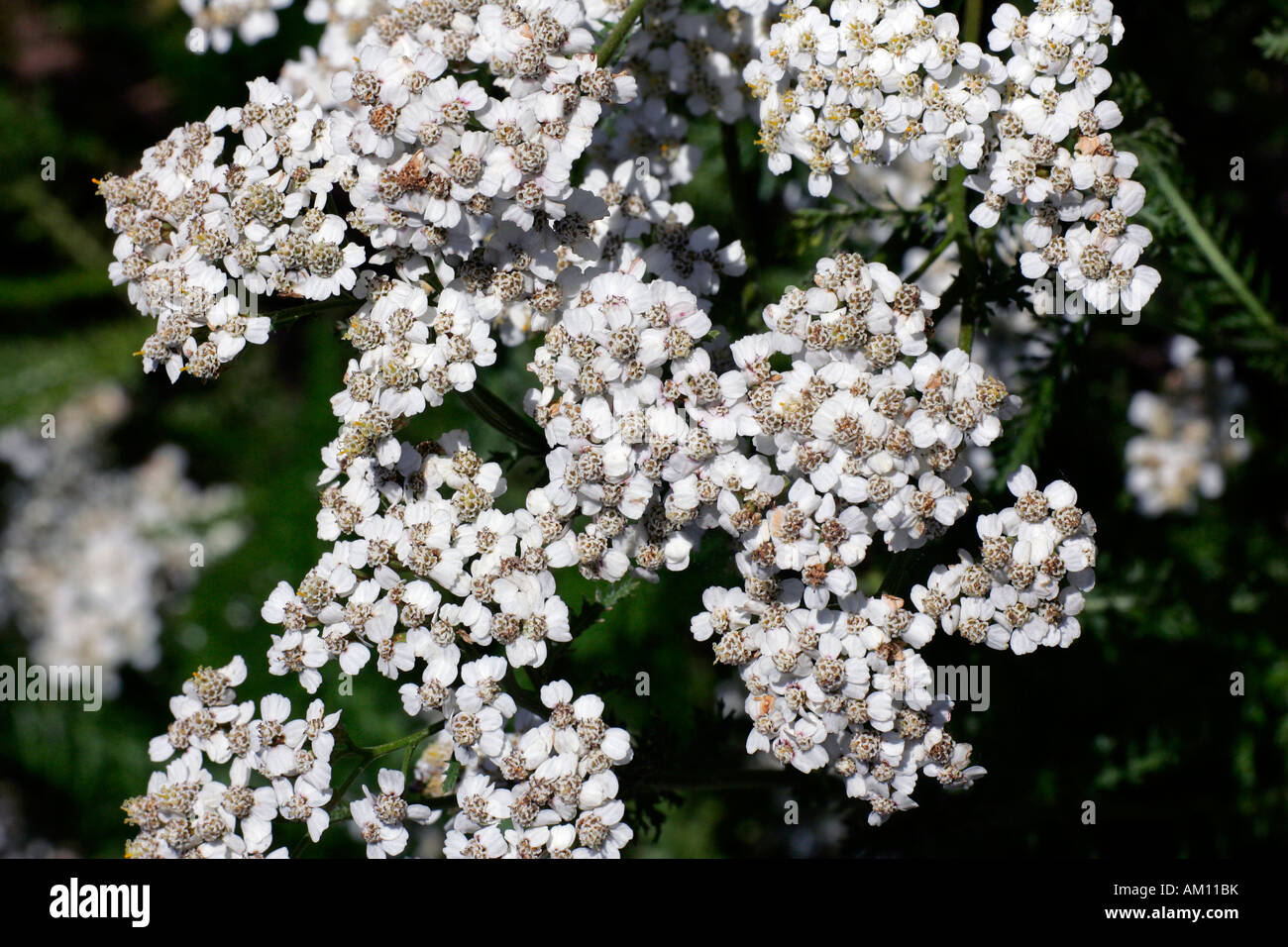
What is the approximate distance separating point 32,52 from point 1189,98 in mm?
6412

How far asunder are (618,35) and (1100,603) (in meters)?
2.21

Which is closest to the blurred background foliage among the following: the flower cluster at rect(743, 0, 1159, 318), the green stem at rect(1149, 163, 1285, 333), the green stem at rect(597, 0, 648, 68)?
the green stem at rect(1149, 163, 1285, 333)

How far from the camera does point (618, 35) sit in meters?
2.56

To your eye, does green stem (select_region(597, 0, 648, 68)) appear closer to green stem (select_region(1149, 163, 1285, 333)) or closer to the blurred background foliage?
the blurred background foliage

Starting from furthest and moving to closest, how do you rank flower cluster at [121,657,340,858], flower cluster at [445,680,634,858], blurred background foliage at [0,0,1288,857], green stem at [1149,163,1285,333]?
green stem at [1149,163,1285,333] → blurred background foliage at [0,0,1288,857] → flower cluster at [121,657,340,858] → flower cluster at [445,680,634,858]

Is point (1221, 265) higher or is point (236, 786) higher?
point (1221, 265)

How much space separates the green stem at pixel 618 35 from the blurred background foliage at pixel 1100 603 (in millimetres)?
533

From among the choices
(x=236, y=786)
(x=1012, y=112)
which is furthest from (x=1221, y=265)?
(x=236, y=786)

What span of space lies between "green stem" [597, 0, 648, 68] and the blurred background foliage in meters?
0.53

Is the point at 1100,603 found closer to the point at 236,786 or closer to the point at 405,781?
the point at 405,781

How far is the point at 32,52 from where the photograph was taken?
269 inches

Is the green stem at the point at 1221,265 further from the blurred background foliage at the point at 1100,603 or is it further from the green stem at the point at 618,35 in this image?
the green stem at the point at 618,35

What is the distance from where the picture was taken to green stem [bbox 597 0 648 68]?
2.55 meters

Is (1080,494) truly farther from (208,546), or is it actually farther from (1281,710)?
(208,546)
